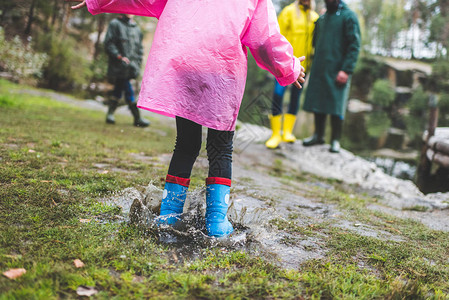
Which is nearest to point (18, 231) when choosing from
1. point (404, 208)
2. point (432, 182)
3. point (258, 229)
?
point (258, 229)

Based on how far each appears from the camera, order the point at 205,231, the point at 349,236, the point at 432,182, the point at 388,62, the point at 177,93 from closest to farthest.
Answer: 1. the point at 177,93
2. the point at 205,231
3. the point at 349,236
4. the point at 432,182
5. the point at 388,62

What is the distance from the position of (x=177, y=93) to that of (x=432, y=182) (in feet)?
25.0

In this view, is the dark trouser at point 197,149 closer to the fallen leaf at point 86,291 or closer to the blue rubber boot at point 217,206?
the blue rubber boot at point 217,206

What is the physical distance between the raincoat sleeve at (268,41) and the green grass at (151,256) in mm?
807

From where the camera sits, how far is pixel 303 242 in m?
2.30

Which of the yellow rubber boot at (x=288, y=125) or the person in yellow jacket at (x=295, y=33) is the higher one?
the person in yellow jacket at (x=295, y=33)

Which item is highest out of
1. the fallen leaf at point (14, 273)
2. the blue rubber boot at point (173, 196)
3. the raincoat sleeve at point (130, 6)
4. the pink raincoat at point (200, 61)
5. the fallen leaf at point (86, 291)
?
the raincoat sleeve at point (130, 6)

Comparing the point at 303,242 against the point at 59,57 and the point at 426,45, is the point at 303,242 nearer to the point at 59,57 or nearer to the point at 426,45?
the point at 59,57

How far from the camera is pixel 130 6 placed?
2.25 m

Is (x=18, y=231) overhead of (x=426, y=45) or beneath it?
beneath

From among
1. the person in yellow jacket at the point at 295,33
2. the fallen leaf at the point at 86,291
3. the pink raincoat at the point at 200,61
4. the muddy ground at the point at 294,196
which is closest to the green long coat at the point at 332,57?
the person in yellow jacket at the point at 295,33

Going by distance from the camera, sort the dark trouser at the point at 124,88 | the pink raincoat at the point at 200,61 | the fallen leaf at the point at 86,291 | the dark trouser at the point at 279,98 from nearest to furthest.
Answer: the fallen leaf at the point at 86,291 < the pink raincoat at the point at 200,61 < the dark trouser at the point at 279,98 < the dark trouser at the point at 124,88

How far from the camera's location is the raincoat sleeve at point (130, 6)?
2229 mm

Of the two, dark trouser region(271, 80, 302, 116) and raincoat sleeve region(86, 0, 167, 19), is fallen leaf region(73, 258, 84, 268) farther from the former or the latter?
dark trouser region(271, 80, 302, 116)
